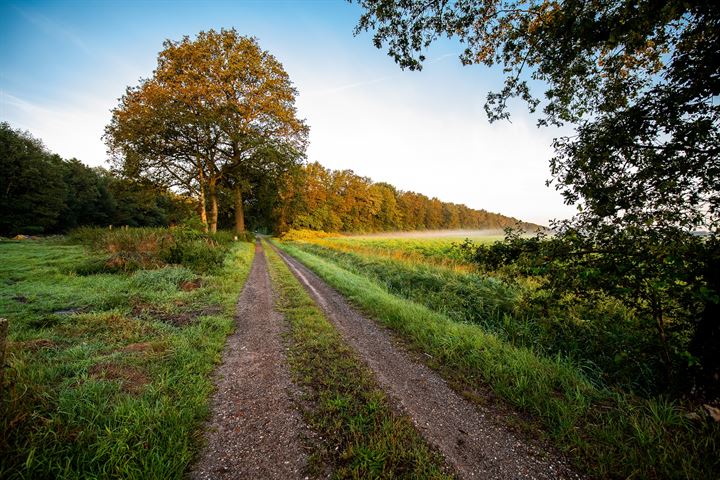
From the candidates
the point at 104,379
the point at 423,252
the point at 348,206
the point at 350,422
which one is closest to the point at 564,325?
the point at 350,422

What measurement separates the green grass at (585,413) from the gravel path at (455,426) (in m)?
0.36

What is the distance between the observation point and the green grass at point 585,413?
249 cm

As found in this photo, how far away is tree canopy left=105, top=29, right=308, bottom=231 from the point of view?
2019 centimetres

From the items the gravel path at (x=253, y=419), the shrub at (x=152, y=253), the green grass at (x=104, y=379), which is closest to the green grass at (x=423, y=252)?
the gravel path at (x=253, y=419)

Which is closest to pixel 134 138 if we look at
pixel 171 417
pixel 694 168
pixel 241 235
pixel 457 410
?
pixel 241 235

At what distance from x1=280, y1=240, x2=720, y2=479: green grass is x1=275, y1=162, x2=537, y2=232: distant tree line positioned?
27342 millimetres

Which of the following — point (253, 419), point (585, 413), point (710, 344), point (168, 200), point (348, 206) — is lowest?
point (253, 419)

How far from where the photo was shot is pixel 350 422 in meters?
3.01

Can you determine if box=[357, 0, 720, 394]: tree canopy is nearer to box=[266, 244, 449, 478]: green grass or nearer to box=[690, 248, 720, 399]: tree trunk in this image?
box=[690, 248, 720, 399]: tree trunk

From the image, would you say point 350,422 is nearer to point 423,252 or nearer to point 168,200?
point 423,252

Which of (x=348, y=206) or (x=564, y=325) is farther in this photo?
(x=348, y=206)

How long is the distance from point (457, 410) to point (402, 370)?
3.60 feet

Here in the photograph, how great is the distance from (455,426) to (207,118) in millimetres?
24995

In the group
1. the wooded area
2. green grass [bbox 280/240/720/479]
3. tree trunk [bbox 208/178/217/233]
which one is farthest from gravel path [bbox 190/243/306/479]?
tree trunk [bbox 208/178/217/233]
